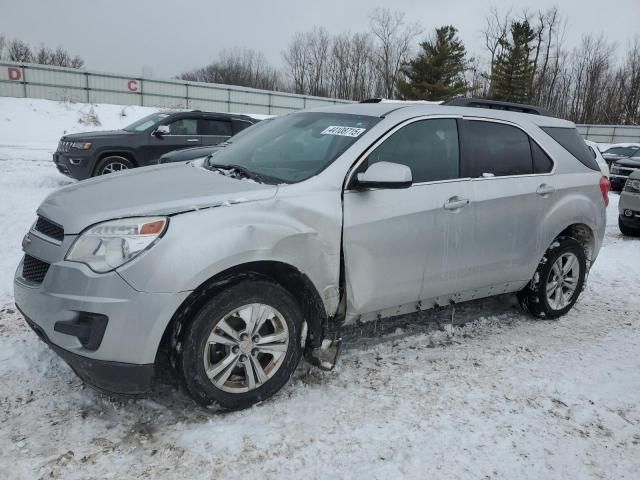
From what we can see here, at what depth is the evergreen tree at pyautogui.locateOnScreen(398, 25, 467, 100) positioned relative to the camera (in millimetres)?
40312

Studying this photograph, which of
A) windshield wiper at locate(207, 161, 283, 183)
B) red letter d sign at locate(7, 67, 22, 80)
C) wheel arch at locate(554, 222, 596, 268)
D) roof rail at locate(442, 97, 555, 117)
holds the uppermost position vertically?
red letter d sign at locate(7, 67, 22, 80)

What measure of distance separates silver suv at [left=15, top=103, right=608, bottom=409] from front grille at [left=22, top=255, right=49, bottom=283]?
12 mm

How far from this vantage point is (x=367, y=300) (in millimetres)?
3240

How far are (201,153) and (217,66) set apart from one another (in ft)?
238

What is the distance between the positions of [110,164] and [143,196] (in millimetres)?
7411

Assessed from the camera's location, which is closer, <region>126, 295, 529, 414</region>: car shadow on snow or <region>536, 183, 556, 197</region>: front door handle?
<region>126, 295, 529, 414</region>: car shadow on snow

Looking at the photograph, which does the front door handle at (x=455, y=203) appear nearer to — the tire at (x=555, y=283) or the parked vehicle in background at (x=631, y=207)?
the tire at (x=555, y=283)

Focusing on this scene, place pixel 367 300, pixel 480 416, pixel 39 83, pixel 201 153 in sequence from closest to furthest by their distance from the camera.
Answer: pixel 480 416
pixel 367 300
pixel 201 153
pixel 39 83

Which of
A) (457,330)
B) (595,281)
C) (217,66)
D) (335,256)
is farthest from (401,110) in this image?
(217,66)

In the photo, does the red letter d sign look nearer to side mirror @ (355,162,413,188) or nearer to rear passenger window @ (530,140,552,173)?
rear passenger window @ (530,140,552,173)

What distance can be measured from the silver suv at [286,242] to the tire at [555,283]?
3 centimetres

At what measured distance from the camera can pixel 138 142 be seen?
969 cm

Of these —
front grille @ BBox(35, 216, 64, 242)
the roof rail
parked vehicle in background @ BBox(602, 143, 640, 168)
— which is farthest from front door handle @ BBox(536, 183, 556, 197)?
parked vehicle in background @ BBox(602, 143, 640, 168)

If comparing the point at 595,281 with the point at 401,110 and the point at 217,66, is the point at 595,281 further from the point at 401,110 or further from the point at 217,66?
the point at 217,66
